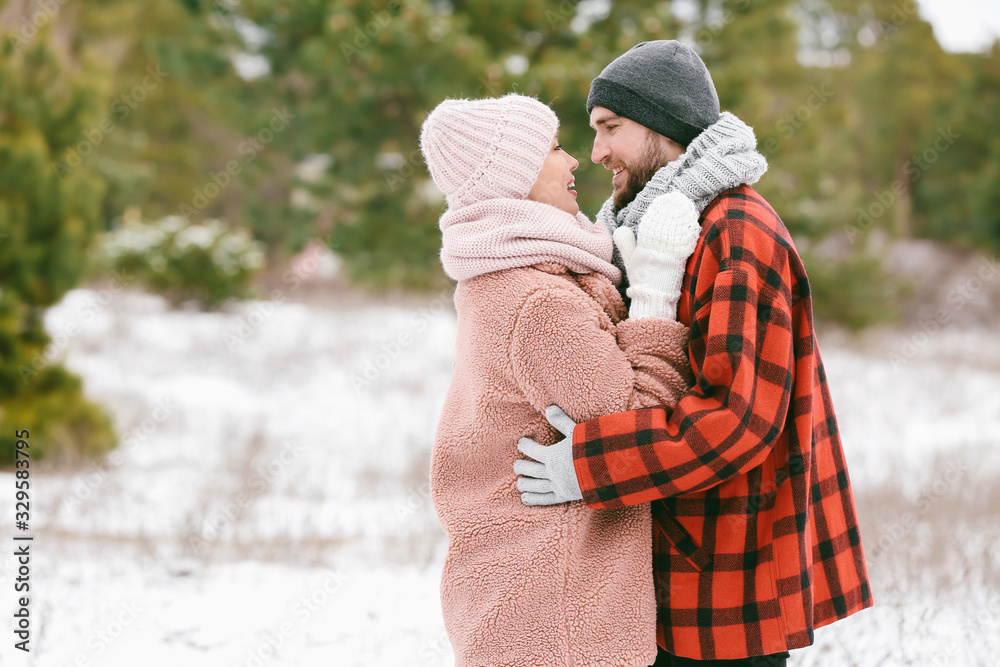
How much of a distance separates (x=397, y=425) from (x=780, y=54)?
1210 cm

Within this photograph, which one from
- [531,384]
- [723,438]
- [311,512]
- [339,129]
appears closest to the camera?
[723,438]

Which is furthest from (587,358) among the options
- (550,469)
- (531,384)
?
(550,469)

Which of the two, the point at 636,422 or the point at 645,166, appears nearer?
the point at 636,422

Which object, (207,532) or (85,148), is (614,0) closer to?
(85,148)

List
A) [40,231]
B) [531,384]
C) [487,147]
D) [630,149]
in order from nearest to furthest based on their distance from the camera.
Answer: [531,384] < [487,147] < [630,149] < [40,231]

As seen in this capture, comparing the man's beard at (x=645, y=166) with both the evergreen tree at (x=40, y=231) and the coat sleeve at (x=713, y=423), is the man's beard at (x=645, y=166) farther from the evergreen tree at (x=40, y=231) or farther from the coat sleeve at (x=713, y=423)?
the evergreen tree at (x=40, y=231)

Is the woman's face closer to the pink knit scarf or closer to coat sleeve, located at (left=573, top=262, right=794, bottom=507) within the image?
the pink knit scarf

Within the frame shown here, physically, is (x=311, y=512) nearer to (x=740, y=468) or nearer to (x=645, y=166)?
(x=645, y=166)

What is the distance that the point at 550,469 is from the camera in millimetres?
1425

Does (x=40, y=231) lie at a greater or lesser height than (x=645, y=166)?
greater

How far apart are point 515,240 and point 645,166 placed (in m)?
0.40

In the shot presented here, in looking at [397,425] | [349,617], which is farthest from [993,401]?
[349,617]

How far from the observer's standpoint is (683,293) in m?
1.54

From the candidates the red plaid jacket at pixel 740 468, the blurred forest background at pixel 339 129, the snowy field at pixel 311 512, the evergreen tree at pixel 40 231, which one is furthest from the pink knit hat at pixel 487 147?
the evergreen tree at pixel 40 231
